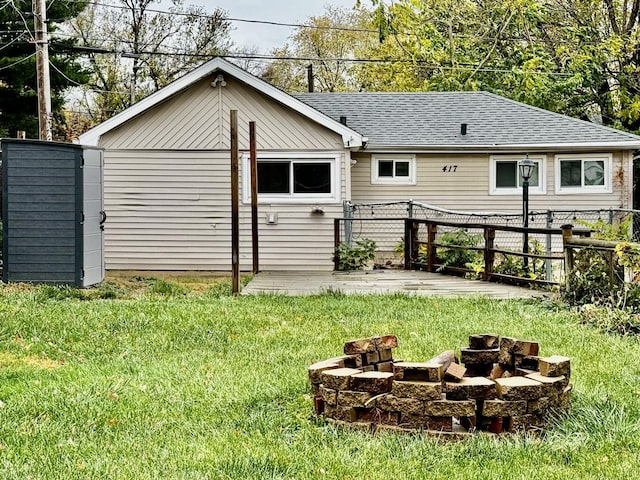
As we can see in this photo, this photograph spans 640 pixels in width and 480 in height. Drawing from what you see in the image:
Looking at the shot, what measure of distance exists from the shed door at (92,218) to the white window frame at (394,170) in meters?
8.05

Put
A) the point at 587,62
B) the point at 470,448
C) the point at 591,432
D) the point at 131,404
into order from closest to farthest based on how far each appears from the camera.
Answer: the point at 470,448
the point at 591,432
the point at 131,404
the point at 587,62

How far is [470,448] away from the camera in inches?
165

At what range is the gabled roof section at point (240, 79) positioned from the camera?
1588 centimetres

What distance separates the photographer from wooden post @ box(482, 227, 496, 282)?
13.2 metres

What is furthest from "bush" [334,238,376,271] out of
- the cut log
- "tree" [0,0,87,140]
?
"tree" [0,0,87,140]

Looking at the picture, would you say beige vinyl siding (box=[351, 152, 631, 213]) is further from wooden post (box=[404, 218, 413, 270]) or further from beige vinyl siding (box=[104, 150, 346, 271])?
beige vinyl siding (box=[104, 150, 346, 271])

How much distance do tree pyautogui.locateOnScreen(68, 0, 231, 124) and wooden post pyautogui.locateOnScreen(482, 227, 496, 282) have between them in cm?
2298

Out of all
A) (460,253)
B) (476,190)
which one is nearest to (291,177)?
(460,253)

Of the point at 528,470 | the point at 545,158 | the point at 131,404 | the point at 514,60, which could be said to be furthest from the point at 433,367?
the point at 514,60

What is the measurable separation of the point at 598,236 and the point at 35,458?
8570mm

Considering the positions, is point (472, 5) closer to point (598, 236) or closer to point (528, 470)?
point (598, 236)

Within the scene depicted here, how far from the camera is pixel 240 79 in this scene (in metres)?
16.1

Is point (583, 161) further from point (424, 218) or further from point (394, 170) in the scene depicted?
point (394, 170)

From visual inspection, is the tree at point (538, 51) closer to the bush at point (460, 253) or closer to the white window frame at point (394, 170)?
the white window frame at point (394, 170)
